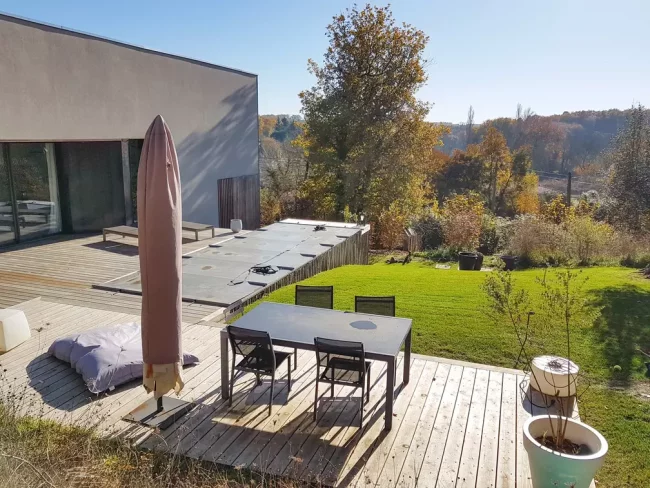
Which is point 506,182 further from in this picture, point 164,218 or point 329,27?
point 164,218

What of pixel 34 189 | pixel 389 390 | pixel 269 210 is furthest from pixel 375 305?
pixel 269 210

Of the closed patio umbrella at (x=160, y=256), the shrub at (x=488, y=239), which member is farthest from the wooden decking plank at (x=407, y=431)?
the shrub at (x=488, y=239)

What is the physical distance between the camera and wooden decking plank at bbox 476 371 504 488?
3.43 meters

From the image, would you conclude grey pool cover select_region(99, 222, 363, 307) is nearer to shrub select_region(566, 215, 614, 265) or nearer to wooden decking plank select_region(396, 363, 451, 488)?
wooden decking plank select_region(396, 363, 451, 488)

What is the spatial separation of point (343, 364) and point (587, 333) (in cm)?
432

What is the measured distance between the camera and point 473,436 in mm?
3916

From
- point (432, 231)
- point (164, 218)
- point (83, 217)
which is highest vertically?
point (164, 218)

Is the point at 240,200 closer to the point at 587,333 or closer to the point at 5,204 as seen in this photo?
the point at 5,204

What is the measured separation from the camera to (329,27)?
71.0ft

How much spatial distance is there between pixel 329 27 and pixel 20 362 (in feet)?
66.3

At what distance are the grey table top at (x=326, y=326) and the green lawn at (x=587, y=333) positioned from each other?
160 centimetres

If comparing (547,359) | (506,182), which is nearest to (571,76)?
(506,182)

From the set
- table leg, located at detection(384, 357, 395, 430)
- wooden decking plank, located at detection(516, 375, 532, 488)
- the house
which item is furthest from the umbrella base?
the house

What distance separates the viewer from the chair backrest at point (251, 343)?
4.07 metres
